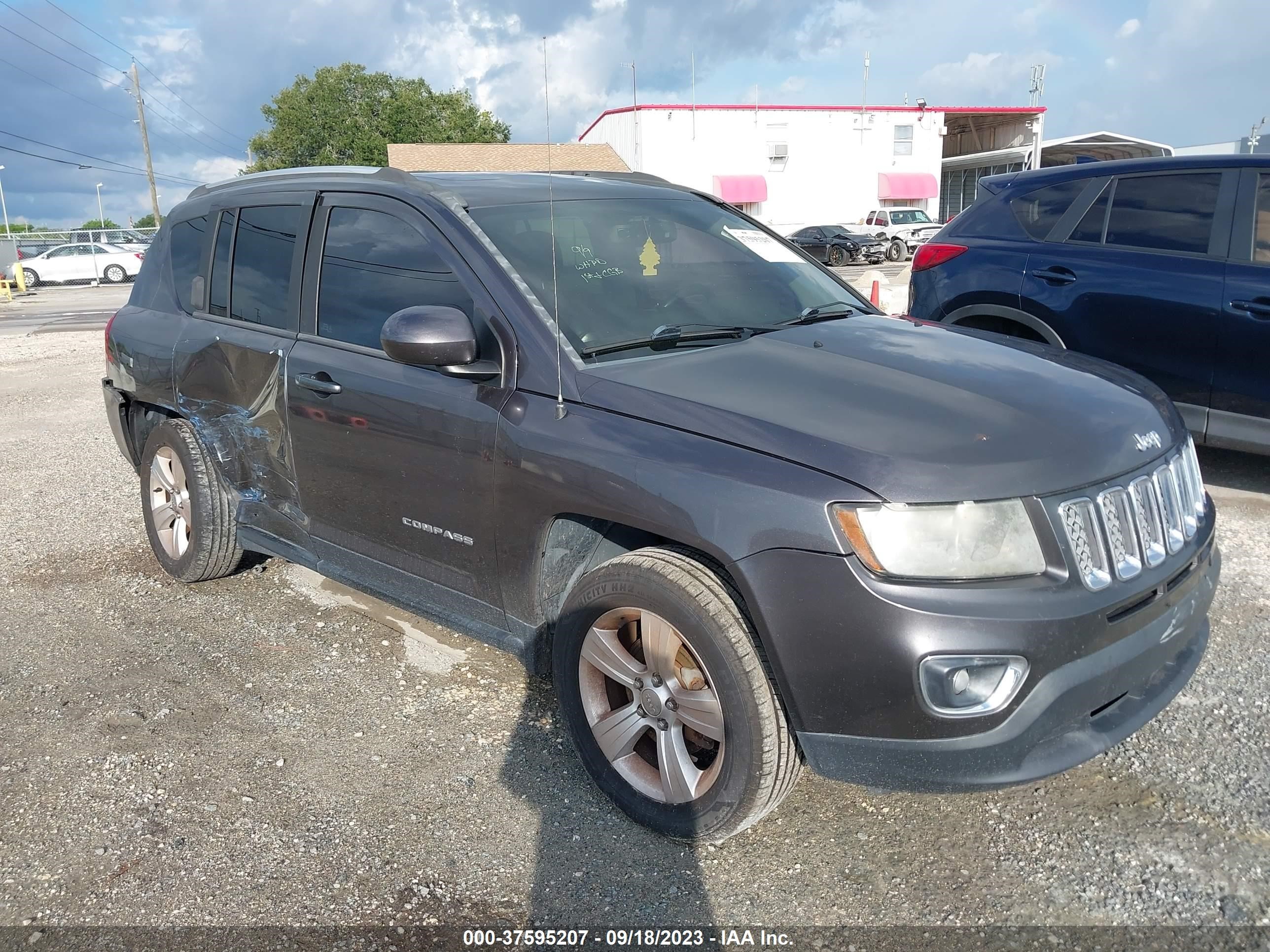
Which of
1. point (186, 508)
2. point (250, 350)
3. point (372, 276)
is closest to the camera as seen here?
point (372, 276)

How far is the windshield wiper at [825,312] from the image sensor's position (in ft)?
11.4

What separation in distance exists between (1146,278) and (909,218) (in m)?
32.4

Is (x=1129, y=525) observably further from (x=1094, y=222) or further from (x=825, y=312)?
(x=1094, y=222)

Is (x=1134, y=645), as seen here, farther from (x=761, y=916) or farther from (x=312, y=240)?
(x=312, y=240)

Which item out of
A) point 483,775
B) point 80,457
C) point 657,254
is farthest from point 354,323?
point 80,457

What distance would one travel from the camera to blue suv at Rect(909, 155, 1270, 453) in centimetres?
508

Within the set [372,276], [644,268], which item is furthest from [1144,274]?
[372,276]

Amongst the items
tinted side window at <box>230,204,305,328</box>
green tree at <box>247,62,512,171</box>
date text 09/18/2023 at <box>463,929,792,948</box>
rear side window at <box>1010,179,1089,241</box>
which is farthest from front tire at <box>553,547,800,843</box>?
green tree at <box>247,62,512,171</box>

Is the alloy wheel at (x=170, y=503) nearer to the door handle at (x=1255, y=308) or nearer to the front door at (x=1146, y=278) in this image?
the front door at (x=1146, y=278)

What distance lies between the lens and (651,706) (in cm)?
271

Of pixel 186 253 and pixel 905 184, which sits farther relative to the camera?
pixel 905 184

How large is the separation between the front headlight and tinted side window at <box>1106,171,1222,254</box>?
3.90m

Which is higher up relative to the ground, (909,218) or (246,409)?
(909,218)

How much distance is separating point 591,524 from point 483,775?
903 mm
